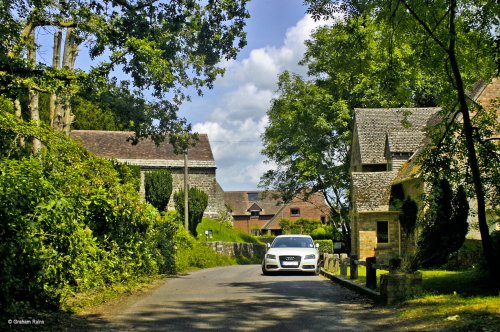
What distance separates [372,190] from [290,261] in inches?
447

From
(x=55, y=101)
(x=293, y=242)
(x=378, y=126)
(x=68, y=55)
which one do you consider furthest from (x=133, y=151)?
(x=55, y=101)

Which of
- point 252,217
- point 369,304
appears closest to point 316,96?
point 369,304

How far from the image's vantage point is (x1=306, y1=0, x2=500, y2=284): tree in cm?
1232

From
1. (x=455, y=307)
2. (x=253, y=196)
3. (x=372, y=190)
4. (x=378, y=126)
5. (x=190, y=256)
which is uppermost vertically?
(x=253, y=196)

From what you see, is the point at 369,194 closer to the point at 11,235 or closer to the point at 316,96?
the point at 316,96

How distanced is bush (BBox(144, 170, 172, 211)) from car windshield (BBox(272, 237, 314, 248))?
2452 cm

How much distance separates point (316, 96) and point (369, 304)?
32.0 m

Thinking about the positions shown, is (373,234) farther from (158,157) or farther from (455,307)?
(158,157)

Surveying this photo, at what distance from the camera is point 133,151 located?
2282 inches

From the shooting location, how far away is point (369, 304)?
12.8 m

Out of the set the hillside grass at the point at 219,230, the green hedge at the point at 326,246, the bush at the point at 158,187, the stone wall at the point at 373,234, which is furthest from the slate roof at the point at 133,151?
the stone wall at the point at 373,234

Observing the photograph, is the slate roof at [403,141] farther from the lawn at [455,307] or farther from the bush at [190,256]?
the lawn at [455,307]

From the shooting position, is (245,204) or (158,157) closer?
(158,157)

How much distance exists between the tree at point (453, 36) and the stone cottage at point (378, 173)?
16.8 meters
